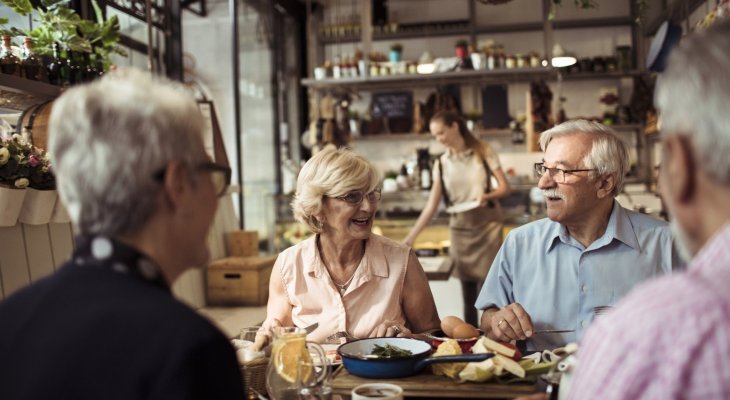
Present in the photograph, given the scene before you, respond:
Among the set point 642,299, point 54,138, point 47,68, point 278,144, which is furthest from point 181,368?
point 278,144

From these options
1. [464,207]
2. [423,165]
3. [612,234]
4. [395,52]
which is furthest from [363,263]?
[395,52]

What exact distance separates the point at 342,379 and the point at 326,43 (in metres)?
7.78

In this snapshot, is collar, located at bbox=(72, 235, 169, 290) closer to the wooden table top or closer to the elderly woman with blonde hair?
the wooden table top

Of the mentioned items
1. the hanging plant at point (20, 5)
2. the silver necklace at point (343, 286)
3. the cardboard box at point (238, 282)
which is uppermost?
the hanging plant at point (20, 5)

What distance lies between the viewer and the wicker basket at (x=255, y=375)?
A: 1.84 meters

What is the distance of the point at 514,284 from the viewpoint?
8.57ft

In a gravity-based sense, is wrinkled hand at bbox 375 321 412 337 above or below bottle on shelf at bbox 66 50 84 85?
below

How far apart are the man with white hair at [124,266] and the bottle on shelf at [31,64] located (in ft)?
9.55

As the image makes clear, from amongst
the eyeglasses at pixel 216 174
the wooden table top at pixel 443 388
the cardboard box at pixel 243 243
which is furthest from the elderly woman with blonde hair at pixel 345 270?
the cardboard box at pixel 243 243

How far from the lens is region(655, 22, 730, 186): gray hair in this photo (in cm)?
97

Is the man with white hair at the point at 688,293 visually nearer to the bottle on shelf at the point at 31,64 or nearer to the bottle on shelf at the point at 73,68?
the bottle on shelf at the point at 31,64

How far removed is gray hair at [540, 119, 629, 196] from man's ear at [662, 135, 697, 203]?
1.53 meters

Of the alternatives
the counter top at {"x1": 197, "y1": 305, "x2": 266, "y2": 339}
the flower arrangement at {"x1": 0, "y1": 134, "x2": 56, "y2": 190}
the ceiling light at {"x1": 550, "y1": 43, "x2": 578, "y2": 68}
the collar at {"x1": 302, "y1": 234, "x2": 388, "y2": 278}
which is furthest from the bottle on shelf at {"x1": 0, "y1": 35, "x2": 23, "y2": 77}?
the ceiling light at {"x1": 550, "y1": 43, "x2": 578, "y2": 68}

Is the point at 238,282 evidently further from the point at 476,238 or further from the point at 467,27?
the point at 467,27
